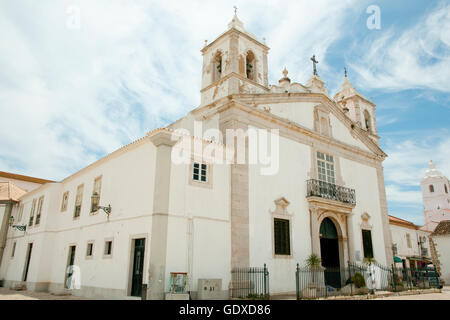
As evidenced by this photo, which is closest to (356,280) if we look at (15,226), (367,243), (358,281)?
(358,281)

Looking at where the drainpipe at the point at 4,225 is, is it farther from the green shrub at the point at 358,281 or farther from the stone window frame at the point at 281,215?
the green shrub at the point at 358,281

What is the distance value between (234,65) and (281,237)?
832cm

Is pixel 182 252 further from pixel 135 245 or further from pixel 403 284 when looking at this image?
pixel 403 284

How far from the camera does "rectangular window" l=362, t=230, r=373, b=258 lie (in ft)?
60.8

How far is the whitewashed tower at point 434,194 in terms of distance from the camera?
1940 inches

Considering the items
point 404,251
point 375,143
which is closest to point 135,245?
point 375,143

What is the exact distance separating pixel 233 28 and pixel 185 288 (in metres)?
12.8

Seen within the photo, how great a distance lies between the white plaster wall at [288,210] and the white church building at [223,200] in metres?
0.05

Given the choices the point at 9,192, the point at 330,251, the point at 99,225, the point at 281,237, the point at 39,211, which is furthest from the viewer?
the point at 9,192

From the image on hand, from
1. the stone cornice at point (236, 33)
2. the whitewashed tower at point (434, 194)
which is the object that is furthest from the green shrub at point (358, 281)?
the whitewashed tower at point (434, 194)

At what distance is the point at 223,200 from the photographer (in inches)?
513

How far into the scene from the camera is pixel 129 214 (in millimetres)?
12742

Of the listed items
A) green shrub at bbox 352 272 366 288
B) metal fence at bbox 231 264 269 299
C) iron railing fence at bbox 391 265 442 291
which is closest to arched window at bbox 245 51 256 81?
metal fence at bbox 231 264 269 299

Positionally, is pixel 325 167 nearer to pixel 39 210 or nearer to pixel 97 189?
pixel 97 189
